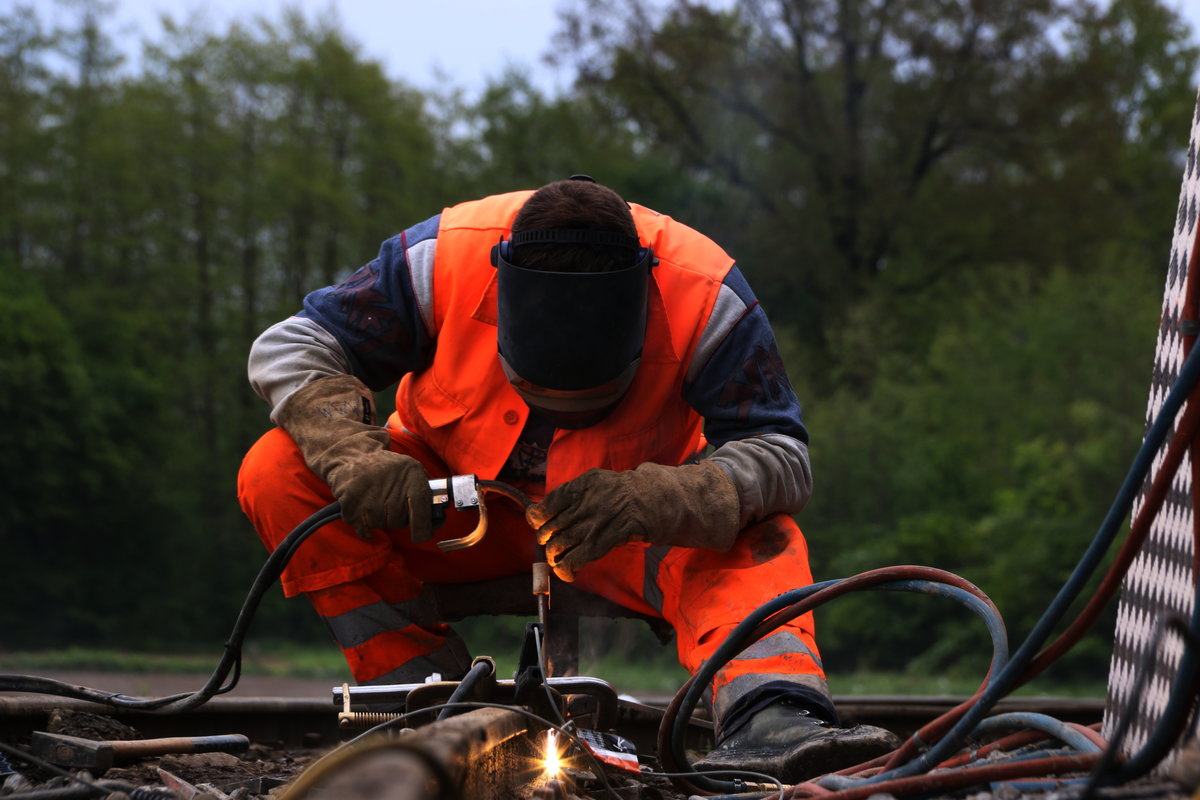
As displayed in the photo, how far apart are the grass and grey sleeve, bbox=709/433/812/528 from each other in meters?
6.31

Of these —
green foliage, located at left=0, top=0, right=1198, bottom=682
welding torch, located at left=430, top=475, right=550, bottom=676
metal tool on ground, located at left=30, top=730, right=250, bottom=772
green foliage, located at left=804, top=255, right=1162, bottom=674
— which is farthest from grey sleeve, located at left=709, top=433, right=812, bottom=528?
green foliage, located at left=0, top=0, right=1198, bottom=682

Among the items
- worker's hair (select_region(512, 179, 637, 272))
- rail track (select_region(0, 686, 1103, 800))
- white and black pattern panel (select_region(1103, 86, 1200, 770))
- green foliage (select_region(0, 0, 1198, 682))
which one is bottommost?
rail track (select_region(0, 686, 1103, 800))

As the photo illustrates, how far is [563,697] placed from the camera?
2.69m

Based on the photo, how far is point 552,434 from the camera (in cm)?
315

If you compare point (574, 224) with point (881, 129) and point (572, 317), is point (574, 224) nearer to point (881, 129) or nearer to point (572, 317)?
point (572, 317)

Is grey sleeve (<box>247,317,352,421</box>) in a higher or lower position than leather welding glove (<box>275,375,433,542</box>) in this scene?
higher

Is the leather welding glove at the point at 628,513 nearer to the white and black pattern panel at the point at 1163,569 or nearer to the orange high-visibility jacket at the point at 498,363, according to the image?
the orange high-visibility jacket at the point at 498,363

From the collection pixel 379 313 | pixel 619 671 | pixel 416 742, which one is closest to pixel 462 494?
pixel 379 313

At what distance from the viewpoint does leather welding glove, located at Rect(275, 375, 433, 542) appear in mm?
2797

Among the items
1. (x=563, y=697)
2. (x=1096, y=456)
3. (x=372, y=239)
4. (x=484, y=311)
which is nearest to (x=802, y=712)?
(x=563, y=697)

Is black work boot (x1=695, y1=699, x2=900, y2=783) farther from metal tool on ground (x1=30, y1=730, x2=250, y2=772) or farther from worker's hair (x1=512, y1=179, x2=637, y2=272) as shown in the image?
metal tool on ground (x1=30, y1=730, x2=250, y2=772)

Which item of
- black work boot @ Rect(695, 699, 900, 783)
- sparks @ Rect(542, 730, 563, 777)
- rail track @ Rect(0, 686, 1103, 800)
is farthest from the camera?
black work boot @ Rect(695, 699, 900, 783)

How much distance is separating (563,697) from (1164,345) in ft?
4.51

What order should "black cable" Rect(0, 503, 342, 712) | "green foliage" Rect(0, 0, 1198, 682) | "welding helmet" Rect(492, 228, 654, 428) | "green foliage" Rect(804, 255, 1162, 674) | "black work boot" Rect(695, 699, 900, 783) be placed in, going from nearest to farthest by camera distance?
1. "black work boot" Rect(695, 699, 900, 783)
2. "welding helmet" Rect(492, 228, 654, 428)
3. "black cable" Rect(0, 503, 342, 712)
4. "green foliage" Rect(804, 255, 1162, 674)
5. "green foliage" Rect(0, 0, 1198, 682)
